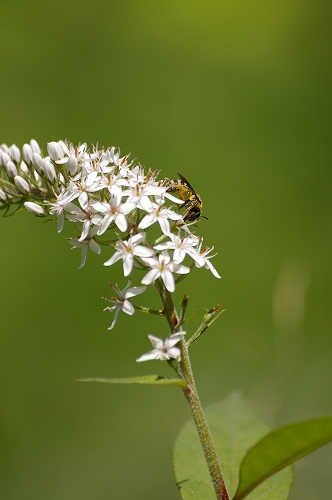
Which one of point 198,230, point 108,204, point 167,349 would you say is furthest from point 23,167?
point 198,230

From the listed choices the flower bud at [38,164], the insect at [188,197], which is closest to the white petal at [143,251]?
the insect at [188,197]

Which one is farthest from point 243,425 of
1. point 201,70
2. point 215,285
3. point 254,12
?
point 254,12

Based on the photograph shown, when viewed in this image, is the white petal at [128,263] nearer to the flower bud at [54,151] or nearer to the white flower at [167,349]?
the white flower at [167,349]

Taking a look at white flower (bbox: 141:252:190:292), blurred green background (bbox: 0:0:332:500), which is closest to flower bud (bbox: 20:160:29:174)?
white flower (bbox: 141:252:190:292)

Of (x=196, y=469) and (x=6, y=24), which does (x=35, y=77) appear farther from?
(x=196, y=469)

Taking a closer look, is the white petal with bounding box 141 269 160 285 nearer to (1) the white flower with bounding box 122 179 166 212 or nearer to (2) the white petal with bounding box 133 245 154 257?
(2) the white petal with bounding box 133 245 154 257

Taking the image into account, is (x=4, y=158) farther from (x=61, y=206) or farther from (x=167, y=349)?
(x=167, y=349)

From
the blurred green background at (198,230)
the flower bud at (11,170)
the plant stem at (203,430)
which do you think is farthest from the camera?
the blurred green background at (198,230)

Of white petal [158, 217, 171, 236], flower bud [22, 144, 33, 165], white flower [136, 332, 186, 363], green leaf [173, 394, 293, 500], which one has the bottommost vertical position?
green leaf [173, 394, 293, 500]
